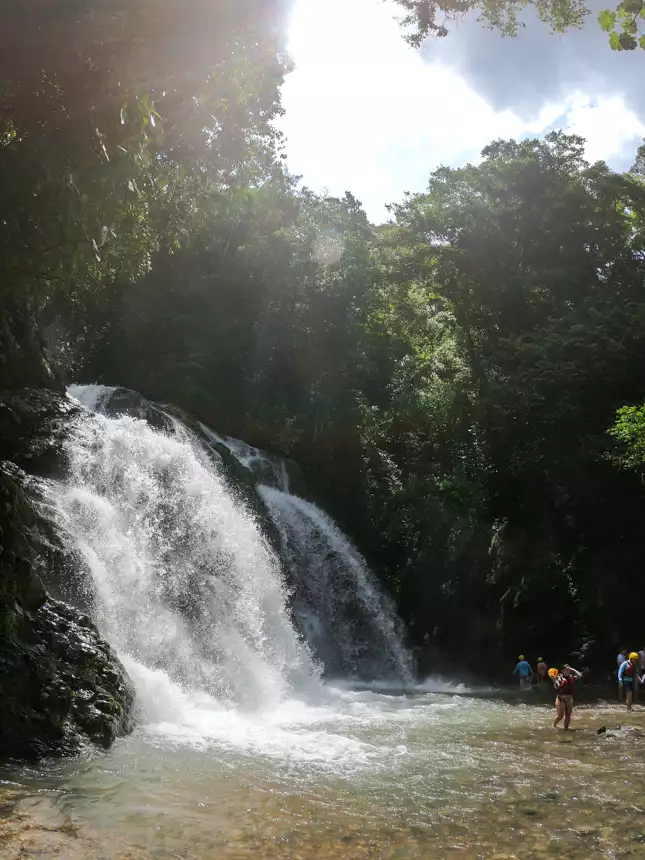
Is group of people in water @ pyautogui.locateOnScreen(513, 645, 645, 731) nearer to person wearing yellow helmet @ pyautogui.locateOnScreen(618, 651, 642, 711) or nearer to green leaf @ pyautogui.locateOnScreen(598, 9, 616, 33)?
person wearing yellow helmet @ pyautogui.locateOnScreen(618, 651, 642, 711)

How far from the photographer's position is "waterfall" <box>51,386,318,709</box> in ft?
40.0

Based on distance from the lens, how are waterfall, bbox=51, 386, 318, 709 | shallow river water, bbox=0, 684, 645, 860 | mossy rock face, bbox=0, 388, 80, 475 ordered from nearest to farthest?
shallow river water, bbox=0, 684, 645, 860, waterfall, bbox=51, 386, 318, 709, mossy rock face, bbox=0, 388, 80, 475

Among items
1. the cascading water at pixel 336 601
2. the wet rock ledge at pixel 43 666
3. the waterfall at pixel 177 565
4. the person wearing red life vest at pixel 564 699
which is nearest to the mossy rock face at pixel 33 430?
the waterfall at pixel 177 565

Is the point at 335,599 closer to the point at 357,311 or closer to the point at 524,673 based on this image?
the point at 524,673

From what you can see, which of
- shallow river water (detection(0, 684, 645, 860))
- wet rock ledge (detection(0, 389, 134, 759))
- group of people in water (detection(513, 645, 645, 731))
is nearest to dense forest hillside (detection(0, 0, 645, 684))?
group of people in water (detection(513, 645, 645, 731))

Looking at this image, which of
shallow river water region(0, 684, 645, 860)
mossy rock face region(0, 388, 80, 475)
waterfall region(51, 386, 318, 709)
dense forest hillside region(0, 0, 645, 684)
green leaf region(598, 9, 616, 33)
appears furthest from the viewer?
mossy rock face region(0, 388, 80, 475)

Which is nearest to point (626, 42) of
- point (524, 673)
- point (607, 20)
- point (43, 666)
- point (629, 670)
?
point (607, 20)

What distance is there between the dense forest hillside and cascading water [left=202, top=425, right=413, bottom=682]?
1853 mm

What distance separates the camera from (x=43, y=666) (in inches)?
327

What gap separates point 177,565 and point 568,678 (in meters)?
7.55

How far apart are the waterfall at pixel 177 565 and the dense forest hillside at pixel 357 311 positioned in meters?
3.60

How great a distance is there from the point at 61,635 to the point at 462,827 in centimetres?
536

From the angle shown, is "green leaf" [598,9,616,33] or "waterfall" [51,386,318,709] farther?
"waterfall" [51,386,318,709]

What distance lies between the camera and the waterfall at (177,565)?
1218 cm
